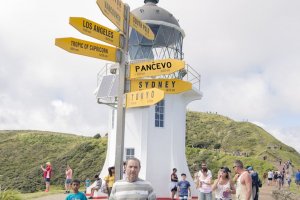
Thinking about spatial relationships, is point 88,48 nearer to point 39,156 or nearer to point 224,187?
point 224,187

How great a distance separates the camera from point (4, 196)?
39.9ft

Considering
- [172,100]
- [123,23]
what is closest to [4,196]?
[123,23]

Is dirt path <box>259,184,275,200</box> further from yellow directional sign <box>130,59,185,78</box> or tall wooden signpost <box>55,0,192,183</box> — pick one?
yellow directional sign <box>130,59,185,78</box>

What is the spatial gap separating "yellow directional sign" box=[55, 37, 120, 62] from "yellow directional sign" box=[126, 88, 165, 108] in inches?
31.5

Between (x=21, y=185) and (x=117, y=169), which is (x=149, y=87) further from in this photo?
(x=21, y=185)

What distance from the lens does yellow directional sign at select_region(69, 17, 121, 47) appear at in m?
7.18

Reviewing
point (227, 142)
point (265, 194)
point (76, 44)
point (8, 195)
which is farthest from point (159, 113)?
point (227, 142)

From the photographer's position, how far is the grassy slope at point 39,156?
4209 centimetres

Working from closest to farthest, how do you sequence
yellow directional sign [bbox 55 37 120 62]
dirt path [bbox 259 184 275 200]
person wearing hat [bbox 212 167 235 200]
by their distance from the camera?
yellow directional sign [bbox 55 37 120 62] < person wearing hat [bbox 212 167 235 200] < dirt path [bbox 259 184 275 200]

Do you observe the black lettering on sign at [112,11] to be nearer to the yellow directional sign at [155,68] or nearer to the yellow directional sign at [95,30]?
the yellow directional sign at [95,30]

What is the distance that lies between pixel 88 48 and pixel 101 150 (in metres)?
37.2

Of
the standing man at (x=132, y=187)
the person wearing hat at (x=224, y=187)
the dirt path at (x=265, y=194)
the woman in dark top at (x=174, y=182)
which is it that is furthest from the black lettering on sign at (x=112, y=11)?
the dirt path at (x=265, y=194)

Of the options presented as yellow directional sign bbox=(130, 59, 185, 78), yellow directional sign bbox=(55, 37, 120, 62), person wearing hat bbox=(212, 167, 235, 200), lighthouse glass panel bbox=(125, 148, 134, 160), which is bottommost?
person wearing hat bbox=(212, 167, 235, 200)

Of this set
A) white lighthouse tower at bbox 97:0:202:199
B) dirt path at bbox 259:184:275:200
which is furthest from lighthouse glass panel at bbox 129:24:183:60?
dirt path at bbox 259:184:275:200
